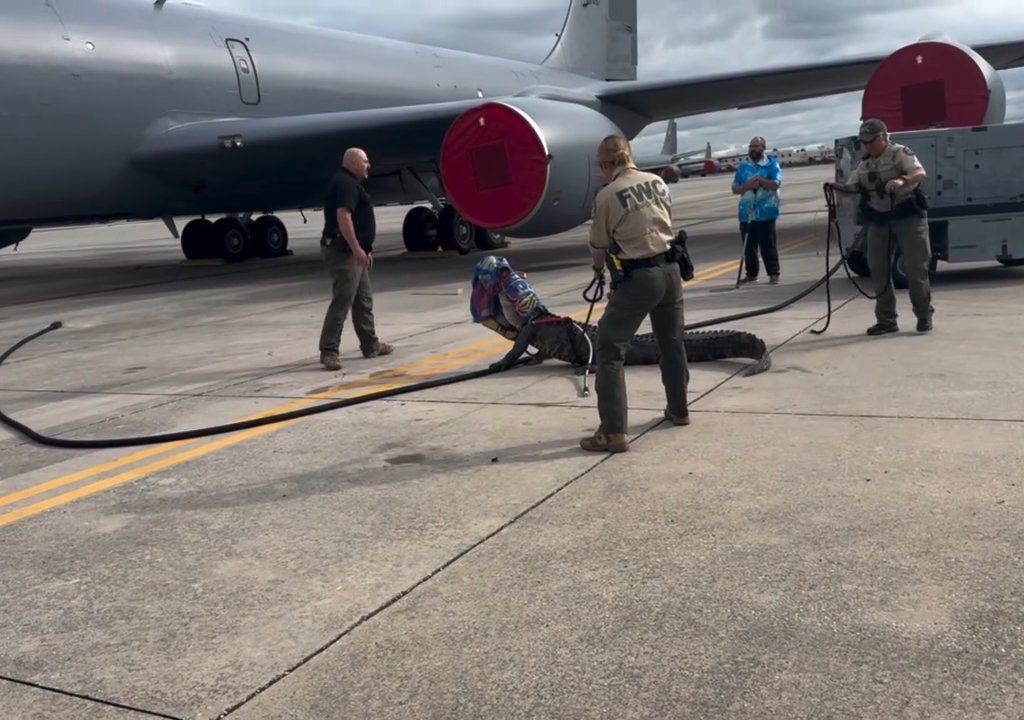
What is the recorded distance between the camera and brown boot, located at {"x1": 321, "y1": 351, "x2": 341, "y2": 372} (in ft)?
24.3

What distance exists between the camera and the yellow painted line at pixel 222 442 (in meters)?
4.66

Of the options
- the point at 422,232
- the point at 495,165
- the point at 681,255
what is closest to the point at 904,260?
the point at 681,255

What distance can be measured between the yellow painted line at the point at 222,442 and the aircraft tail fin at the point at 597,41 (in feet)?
54.9

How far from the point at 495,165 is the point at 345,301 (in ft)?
17.1

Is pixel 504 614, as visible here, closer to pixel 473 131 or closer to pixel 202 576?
pixel 202 576

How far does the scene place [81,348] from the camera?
363 inches

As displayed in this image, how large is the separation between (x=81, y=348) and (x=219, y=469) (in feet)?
16.3

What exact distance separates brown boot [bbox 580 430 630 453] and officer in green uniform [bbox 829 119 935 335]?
336 cm

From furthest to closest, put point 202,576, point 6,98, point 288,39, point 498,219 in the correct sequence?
point 288,39
point 498,219
point 6,98
point 202,576

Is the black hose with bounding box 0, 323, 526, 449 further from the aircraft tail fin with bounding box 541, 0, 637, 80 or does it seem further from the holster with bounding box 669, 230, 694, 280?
the aircraft tail fin with bounding box 541, 0, 637, 80

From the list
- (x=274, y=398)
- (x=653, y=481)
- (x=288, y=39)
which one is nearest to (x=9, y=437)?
(x=274, y=398)

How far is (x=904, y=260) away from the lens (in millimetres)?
7520

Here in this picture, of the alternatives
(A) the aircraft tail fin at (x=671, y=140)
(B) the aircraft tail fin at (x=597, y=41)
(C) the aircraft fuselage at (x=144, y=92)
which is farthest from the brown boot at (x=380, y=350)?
(A) the aircraft tail fin at (x=671, y=140)

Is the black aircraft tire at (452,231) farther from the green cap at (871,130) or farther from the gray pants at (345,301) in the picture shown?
the green cap at (871,130)
